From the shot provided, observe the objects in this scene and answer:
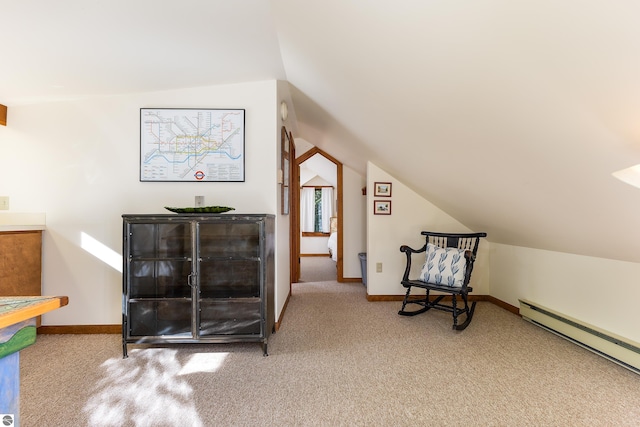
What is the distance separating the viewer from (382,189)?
12.8 feet

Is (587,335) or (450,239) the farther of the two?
(450,239)

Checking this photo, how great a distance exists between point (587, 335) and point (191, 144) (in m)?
3.48

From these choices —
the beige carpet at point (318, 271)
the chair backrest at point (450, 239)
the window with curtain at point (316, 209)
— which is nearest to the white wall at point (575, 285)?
the chair backrest at point (450, 239)

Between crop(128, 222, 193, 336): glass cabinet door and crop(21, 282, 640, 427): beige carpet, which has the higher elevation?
crop(128, 222, 193, 336): glass cabinet door

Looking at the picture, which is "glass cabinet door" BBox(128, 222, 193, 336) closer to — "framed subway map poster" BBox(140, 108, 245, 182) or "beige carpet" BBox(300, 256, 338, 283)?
"framed subway map poster" BBox(140, 108, 245, 182)

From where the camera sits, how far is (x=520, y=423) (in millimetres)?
1561

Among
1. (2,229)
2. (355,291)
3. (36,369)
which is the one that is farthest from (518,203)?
(2,229)

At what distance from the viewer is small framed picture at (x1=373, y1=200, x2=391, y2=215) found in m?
3.90

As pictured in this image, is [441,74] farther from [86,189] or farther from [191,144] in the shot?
[86,189]

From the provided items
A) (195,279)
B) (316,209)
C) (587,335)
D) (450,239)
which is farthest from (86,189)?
(316,209)

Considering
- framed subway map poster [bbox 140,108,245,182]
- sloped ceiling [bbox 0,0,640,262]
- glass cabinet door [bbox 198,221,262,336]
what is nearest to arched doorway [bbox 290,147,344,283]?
sloped ceiling [bbox 0,0,640,262]

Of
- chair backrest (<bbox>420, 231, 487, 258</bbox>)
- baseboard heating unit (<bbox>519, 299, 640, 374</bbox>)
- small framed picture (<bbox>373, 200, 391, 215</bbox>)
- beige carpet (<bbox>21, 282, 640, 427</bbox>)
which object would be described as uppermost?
small framed picture (<bbox>373, 200, 391, 215</bbox>)

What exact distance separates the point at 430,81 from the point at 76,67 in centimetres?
242

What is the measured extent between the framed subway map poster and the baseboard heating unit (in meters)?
2.91
